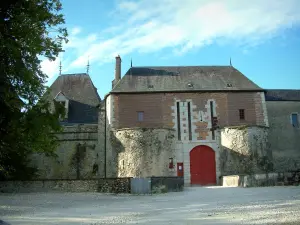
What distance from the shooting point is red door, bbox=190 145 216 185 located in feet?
65.4

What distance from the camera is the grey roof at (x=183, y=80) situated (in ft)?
69.8

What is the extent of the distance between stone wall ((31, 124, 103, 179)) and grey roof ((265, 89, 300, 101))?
13.1 m

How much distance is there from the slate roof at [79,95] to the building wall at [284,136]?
12.6 meters

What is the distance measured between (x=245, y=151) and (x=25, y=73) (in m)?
15.6

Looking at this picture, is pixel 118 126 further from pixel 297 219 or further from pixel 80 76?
pixel 297 219

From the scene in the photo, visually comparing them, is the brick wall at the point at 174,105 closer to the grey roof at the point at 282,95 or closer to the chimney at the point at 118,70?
the chimney at the point at 118,70

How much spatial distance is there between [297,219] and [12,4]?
6669 millimetres

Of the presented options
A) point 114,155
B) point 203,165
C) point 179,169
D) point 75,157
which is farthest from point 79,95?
point 203,165

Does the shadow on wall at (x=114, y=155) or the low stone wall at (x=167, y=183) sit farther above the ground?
the shadow on wall at (x=114, y=155)

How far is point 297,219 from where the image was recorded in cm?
616

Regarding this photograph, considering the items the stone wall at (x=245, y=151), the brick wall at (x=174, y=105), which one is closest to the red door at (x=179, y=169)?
the brick wall at (x=174, y=105)

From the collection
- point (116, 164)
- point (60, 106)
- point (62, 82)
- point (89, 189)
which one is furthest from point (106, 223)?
point (62, 82)

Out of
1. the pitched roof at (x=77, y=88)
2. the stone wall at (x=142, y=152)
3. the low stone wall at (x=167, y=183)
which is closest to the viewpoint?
the low stone wall at (x=167, y=183)

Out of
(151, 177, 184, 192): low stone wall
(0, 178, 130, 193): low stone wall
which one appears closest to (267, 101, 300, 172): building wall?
(151, 177, 184, 192): low stone wall
